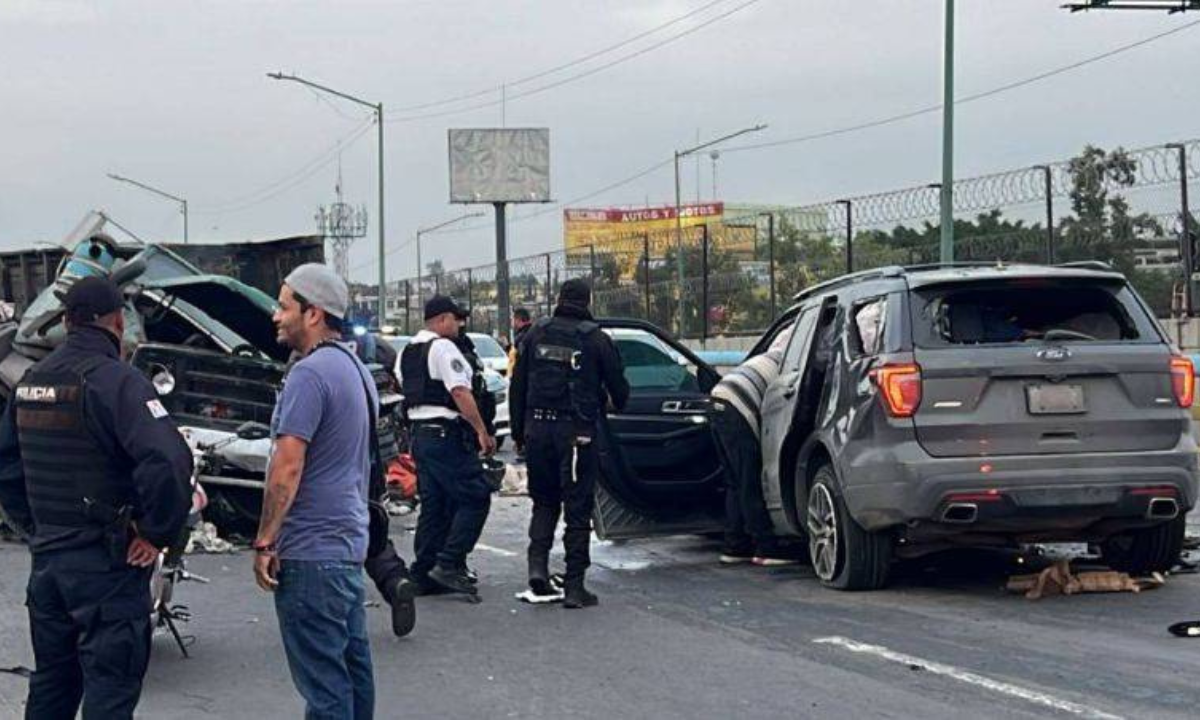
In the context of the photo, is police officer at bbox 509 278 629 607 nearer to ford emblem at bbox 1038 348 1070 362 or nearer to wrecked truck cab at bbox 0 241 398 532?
ford emblem at bbox 1038 348 1070 362

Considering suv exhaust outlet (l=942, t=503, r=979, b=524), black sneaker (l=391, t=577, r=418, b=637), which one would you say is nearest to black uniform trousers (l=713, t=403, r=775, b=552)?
suv exhaust outlet (l=942, t=503, r=979, b=524)

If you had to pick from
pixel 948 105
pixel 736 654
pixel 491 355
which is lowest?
pixel 736 654

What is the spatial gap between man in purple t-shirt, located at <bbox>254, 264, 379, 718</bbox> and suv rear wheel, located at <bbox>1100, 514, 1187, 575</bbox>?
5316 mm

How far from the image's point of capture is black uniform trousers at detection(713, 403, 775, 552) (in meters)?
9.89

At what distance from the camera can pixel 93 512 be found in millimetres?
5090

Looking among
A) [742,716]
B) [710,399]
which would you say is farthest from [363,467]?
[710,399]

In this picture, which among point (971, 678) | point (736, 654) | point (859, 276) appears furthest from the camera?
point (859, 276)

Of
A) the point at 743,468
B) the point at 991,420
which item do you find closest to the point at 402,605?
the point at 991,420

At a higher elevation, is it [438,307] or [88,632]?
[438,307]

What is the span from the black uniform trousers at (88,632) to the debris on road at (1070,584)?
517 cm

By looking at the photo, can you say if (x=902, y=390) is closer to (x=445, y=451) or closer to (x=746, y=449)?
(x=746, y=449)

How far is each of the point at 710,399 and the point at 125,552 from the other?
18.3ft

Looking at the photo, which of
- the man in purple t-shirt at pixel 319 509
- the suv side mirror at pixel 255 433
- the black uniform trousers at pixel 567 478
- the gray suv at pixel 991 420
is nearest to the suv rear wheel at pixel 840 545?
the gray suv at pixel 991 420

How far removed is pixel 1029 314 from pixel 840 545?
1652 millimetres
